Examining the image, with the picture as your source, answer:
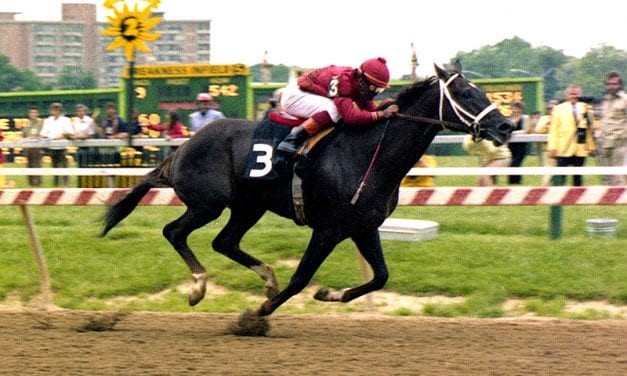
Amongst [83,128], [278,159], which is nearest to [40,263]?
[278,159]

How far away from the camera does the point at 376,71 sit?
320 inches

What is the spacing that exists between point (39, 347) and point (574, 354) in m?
3.42

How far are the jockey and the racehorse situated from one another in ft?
0.49

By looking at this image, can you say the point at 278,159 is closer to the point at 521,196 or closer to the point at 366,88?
the point at 366,88

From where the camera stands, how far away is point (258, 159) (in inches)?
334

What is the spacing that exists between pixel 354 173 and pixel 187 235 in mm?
1519

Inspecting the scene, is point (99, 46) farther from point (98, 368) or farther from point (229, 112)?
point (98, 368)

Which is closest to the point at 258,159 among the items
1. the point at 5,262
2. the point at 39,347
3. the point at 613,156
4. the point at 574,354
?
the point at 39,347

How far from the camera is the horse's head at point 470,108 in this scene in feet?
25.7

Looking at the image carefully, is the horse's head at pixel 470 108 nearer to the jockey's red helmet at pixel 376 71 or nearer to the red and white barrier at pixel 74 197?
the jockey's red helmet at pixel 376 71

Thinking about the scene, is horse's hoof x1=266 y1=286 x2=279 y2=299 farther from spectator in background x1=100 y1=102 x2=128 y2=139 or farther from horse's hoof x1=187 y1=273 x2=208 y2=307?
spectator in background x1=100 y1=102 x2=128 y2=139

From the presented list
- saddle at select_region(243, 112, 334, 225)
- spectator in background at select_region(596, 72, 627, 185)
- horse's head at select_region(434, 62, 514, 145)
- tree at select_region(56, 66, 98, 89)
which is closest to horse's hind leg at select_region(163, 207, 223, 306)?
saddle at select_region(243, 112, 334, 225)

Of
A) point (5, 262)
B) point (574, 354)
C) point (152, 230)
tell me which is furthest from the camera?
point (152, 230)

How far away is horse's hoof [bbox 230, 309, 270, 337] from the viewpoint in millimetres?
8008
